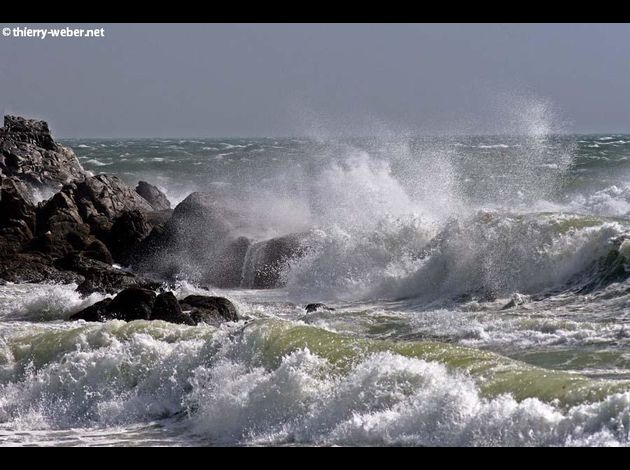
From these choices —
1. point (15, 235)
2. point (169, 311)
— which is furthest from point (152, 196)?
point (169, 311)

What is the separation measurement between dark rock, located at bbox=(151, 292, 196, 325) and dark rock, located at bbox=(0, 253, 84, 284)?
4.79 meters

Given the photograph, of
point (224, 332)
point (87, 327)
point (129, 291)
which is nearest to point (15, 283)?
point (129, 291)

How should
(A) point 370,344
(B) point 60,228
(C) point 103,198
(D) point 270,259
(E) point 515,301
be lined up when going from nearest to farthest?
(A) point 370,344 → (E) point 515,301 → (D) point 270,259 → (B) point 60,228 → (C) point 103,198

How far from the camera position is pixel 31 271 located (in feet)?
68.6

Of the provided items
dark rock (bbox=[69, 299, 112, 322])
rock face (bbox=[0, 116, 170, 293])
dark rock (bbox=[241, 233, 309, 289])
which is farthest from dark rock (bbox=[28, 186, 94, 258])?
dark rock (bbox=[69, 299, 112, 322])

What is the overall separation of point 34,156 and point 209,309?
60.2 feet

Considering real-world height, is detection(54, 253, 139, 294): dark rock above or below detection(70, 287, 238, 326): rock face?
above

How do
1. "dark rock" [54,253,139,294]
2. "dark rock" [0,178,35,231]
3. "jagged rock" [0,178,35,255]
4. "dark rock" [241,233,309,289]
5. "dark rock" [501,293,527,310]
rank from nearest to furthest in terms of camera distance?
"dark rock" [501,293,527,310], "dark rock" [54,253,139,294], "dark rock" [241,233,309,289], "jagged rock" [0,178,35,255], "dark rock" [0,178,35,231]

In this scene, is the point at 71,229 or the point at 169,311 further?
the point at 71,229

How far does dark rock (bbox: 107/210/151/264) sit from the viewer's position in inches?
970

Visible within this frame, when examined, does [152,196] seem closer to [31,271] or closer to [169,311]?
[31,271]

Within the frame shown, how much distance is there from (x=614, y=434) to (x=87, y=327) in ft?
25.0

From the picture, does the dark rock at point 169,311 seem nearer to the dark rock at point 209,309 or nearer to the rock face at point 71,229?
the dark rock at point 209,309

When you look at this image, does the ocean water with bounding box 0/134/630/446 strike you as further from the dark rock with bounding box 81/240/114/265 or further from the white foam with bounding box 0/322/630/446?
the dark rock with bounding box 81/240/114/265
